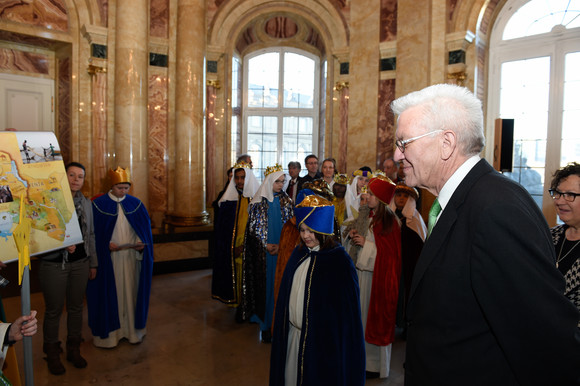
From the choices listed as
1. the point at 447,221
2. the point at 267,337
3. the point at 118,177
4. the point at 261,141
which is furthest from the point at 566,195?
the point at 261,141

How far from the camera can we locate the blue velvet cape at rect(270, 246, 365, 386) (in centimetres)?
266

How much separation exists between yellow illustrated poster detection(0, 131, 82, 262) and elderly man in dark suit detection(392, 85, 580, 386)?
228 centimetres

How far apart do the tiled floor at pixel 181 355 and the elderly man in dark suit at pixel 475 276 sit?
9.60 feet

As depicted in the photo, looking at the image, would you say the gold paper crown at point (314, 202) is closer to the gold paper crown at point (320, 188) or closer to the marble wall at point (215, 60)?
the gold paper crown at point (320, 188)

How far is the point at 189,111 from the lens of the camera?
26.1 feet

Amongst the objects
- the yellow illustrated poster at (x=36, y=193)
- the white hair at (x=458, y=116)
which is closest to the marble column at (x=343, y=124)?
the yellow illustrated poster at (x=36, y=193)

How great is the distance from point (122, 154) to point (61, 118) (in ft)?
5.72

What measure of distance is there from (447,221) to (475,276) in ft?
0.64

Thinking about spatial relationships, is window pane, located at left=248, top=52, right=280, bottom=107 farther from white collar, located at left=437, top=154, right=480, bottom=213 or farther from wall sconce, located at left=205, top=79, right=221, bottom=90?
white collar, located at left=437, top=154, right=480, bottom=213

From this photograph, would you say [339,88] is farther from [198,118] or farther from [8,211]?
[8,211]

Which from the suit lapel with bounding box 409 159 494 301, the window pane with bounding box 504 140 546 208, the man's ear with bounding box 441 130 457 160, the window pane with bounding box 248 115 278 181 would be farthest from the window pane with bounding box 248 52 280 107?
the suit lapel with bounding box 409 159 494 301

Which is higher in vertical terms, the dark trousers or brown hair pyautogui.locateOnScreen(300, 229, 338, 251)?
brown hair pyautogui.locateOnScreen(300, 229, 338, 251)

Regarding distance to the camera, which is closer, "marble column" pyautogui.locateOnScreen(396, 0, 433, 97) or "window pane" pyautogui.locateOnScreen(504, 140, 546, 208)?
"window pane" pyautogui.locateOnScreen(504, 140, 546, 208)

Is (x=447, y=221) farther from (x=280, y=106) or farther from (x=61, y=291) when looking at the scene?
(x=280, y=106)
